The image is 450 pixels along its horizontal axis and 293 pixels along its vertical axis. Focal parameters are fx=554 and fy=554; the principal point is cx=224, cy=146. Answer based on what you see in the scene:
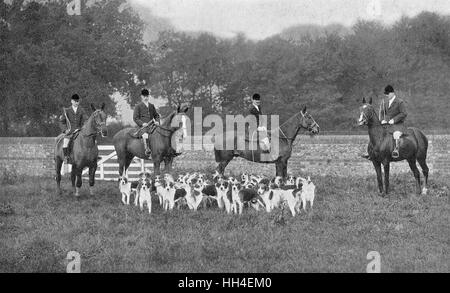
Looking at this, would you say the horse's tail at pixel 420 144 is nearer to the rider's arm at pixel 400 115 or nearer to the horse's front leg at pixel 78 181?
the rider's arm at pixel 400 115

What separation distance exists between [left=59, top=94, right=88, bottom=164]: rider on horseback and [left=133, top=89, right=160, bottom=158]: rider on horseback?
1.45 meters

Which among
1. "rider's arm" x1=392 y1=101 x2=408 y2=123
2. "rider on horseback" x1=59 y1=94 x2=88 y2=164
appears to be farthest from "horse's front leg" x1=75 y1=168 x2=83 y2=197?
"rider's arm" x1=392 y1=101 x2=408 y2=123

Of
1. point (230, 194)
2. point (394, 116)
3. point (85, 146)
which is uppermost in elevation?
point (394, 116)

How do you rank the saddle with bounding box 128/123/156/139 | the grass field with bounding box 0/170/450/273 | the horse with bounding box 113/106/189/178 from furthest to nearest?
the saddle with bounding box 128/123/156/139
the horse with bounding box 113/106/189/178
the grass field with bounding box 0/170/450/273

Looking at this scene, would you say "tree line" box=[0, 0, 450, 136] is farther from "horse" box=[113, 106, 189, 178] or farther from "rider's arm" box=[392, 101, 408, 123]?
"rider's arm" box=[392, 101, 408, 123]

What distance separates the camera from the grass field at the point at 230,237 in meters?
7.75

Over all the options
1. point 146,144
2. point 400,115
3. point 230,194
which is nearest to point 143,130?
point 146,144

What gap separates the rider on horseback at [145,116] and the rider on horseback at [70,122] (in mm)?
1447

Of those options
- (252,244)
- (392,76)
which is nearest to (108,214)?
(252,244)

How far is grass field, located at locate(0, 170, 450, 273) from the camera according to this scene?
25.4 feet

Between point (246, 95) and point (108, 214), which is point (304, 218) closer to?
point (108, 214)

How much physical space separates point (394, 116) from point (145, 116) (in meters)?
6.45

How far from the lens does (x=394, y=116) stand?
14.0 metres

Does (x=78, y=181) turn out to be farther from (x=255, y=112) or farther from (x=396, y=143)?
(x=396, y=143)
